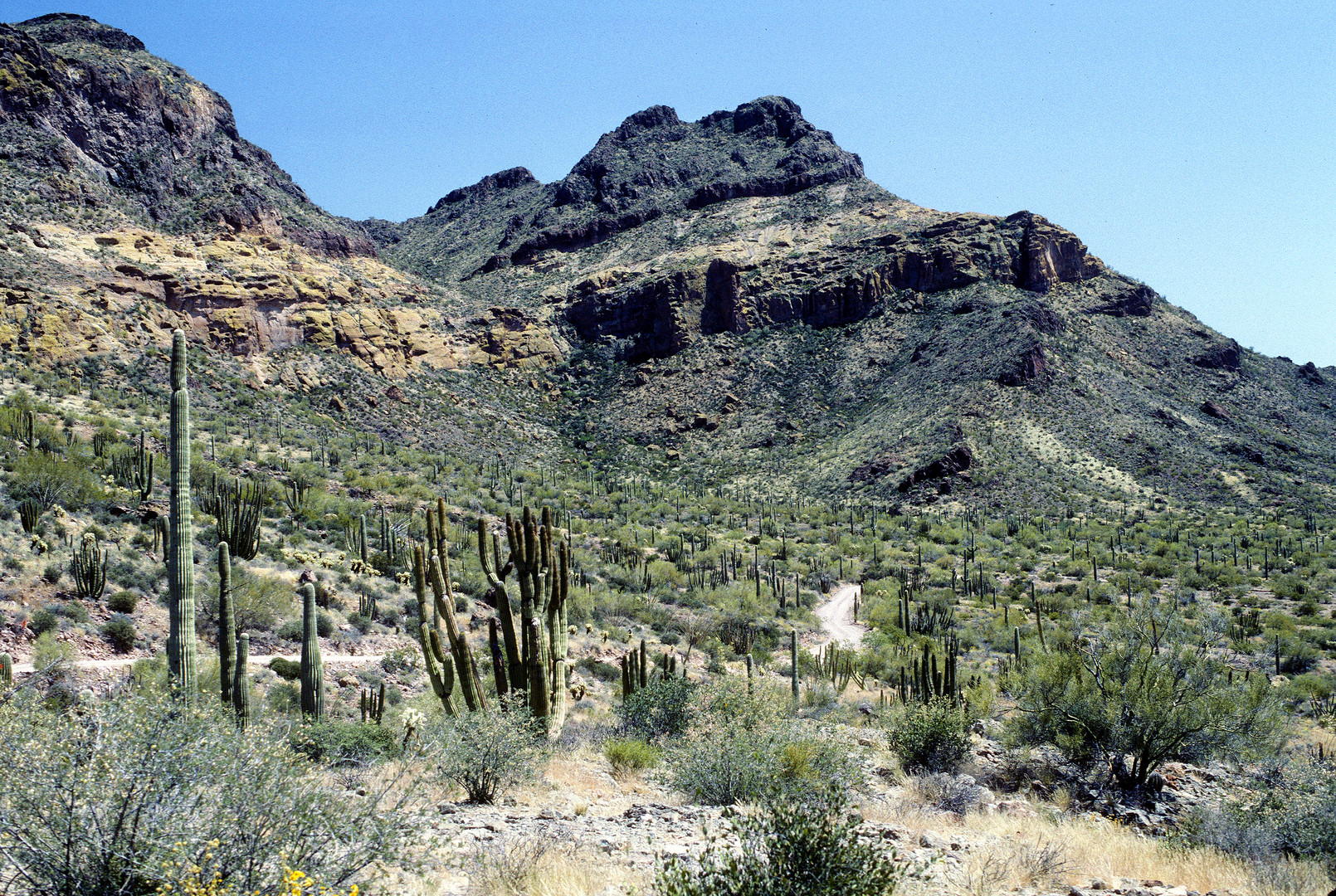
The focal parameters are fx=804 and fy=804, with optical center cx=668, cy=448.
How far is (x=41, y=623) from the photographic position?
50.6 ft

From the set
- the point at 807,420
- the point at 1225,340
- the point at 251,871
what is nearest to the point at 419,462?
the point at 807,420

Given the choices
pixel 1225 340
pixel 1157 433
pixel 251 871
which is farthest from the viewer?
pixel 1225 340

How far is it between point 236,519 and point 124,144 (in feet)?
158

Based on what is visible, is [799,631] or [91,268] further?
[91,268]

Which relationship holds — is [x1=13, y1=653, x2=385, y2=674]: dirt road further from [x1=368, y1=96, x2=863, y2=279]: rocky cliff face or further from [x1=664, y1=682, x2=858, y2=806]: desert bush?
[x1=368, y1=96, x2=863, y2=279]: rocky cliff face

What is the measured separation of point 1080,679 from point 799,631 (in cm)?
1782

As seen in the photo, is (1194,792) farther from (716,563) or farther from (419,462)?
(419,462)

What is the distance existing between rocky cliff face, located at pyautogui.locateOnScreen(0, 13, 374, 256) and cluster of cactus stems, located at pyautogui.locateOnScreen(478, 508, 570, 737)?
5102cm

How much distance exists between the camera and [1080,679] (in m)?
13.4

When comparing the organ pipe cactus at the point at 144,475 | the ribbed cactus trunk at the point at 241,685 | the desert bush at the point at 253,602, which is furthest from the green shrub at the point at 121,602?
the ribbed cactus trunk at the point at 241,685

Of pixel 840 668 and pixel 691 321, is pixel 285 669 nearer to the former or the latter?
pixel 840 668

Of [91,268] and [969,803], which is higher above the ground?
[91,268]

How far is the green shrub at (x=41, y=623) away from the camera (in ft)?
50.5

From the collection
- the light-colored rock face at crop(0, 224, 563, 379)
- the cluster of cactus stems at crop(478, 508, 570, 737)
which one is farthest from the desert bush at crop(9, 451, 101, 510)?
the light-colored rock face at crop(0, 224, 563, 379)
